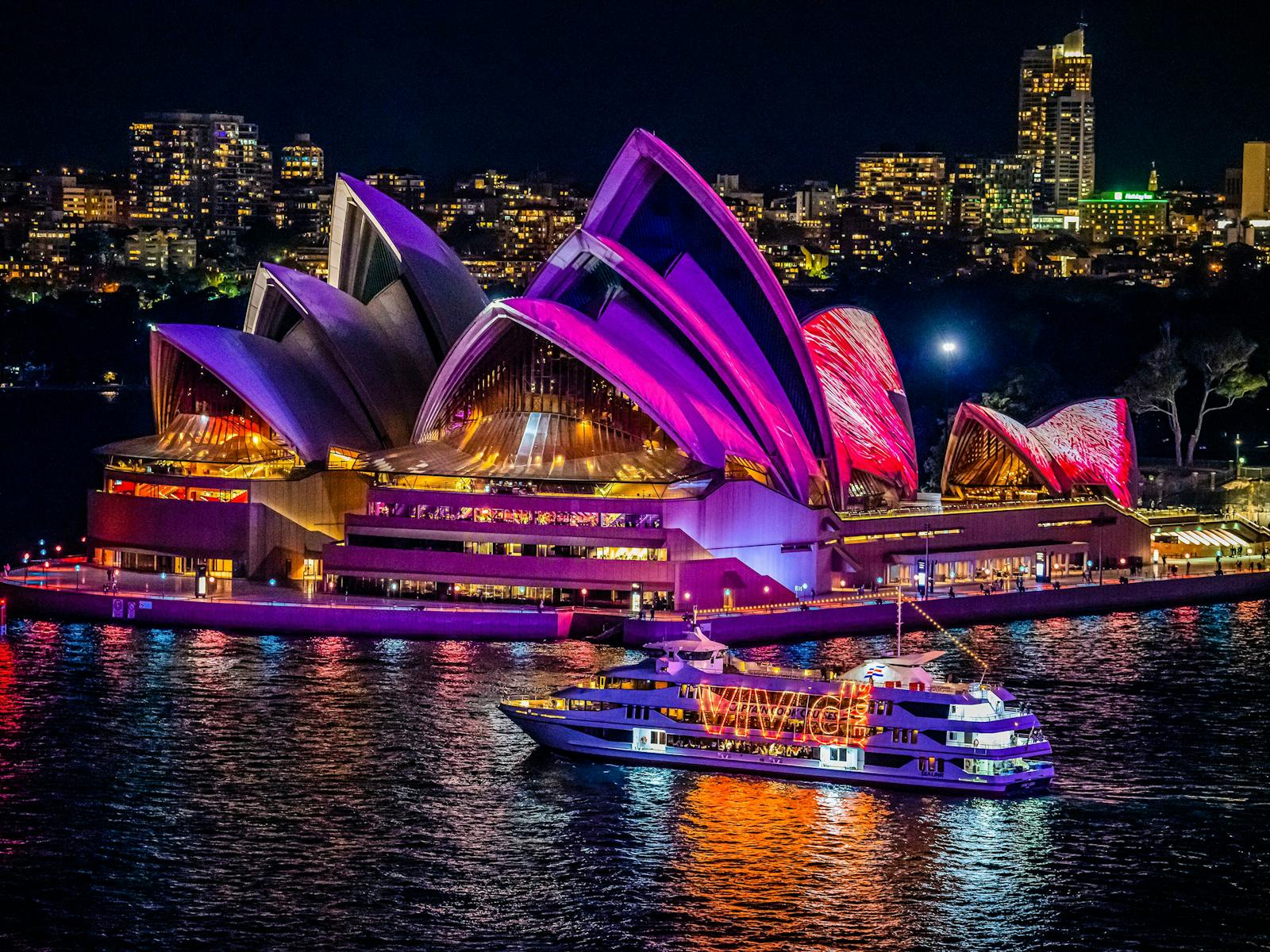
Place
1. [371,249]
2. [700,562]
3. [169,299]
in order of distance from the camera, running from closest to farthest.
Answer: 1. [700,562]
2. [371,249]
3. [169,299]

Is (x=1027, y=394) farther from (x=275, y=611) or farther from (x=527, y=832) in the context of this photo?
(x=527, y=832)

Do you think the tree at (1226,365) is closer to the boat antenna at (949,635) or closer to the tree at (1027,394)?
the tree at (1027,394)

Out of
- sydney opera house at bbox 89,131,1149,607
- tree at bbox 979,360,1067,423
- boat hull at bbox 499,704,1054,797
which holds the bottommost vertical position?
boat hull at bbox 499,704,1054,797

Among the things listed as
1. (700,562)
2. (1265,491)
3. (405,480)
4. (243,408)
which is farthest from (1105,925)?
(1265,491)

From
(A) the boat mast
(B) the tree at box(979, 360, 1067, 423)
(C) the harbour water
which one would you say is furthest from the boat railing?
(B) the tree at box(979, 360, 1067, 423)

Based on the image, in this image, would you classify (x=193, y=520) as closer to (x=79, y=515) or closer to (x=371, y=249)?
(x=371, y=249)

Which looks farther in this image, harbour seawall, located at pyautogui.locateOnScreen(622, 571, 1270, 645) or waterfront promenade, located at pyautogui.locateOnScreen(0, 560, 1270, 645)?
waterfront promenade, located at pyautogui.locateOnScreen(0, 560, 1270, 645)

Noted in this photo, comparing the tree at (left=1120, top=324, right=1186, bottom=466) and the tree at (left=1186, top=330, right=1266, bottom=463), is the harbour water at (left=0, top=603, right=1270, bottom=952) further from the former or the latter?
the tree at (left=1186, top=330, right=1266, bottom=463)

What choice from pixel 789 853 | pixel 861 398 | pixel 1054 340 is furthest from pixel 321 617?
pixel 1054 340
